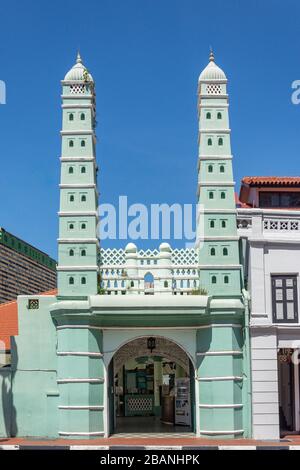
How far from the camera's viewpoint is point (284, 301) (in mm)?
23625

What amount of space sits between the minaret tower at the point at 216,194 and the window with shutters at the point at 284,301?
1.05 metres

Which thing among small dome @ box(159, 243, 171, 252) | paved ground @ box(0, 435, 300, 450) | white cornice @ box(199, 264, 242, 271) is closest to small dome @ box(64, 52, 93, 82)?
small dome @ box(159, 243, 171, 252)

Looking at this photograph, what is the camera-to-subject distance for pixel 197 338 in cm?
2378

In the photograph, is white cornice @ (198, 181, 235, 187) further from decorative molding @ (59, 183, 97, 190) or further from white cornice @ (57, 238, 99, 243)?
white cornice @ (57, 238, 99, 243)

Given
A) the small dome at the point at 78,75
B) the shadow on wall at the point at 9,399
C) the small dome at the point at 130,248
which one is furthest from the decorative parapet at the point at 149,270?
the small dome at the point at 78,75

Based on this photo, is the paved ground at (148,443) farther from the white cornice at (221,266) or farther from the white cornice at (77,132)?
the white cornice at (77,132)

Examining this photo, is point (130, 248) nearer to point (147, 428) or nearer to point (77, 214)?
point (77, 214)

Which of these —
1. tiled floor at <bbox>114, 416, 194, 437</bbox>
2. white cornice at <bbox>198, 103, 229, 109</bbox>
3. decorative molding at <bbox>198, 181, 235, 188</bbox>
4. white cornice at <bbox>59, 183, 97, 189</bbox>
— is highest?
white cornice at <bbox>198, 103, 229, 109</bbox>

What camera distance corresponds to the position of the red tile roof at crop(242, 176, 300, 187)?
31.2 meters

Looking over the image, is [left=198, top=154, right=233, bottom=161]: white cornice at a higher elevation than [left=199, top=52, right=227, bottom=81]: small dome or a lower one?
lower

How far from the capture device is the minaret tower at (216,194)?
23859 mm

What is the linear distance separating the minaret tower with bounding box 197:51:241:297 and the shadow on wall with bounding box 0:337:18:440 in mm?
5766
